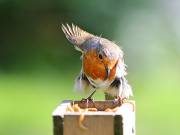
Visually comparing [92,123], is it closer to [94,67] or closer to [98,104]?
[98,104]

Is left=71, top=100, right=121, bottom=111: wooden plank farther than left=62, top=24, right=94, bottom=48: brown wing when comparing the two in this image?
No

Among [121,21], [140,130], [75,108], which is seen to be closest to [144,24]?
[121,21]

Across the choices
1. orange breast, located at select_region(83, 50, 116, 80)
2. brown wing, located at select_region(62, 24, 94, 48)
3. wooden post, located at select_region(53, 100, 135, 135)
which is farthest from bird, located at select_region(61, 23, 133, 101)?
wooden post, located at select_region(53, 100, 135, 135)

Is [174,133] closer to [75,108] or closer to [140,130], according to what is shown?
[140,130]

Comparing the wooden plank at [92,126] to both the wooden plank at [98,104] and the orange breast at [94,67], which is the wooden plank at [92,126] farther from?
the orange breast at [94,67]

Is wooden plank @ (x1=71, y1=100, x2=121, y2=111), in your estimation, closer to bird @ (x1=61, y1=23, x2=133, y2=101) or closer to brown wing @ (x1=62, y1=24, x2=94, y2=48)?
bird @ (x1=61, y1=23, x2=133, y2=101)

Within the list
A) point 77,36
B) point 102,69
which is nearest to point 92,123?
point 102,69

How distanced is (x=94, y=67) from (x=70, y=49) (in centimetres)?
895

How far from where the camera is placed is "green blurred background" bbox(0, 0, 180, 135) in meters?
12.3

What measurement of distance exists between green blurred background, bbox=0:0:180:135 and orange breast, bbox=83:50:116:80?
235 inches

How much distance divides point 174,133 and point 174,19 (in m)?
5.29

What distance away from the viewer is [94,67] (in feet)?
17.9

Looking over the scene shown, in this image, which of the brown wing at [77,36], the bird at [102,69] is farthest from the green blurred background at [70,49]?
the bird at [102,69]

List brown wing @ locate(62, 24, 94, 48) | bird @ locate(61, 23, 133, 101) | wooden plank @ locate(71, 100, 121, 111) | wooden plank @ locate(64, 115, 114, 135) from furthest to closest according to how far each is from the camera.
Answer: brown wing @ locate(62, 24, 94, 48), bird @ locate(61, 23, 133, 101), wooden plank @ locate(71, 100, 121, 111), wooden plank @ locate(64, 115, 114, 135)
